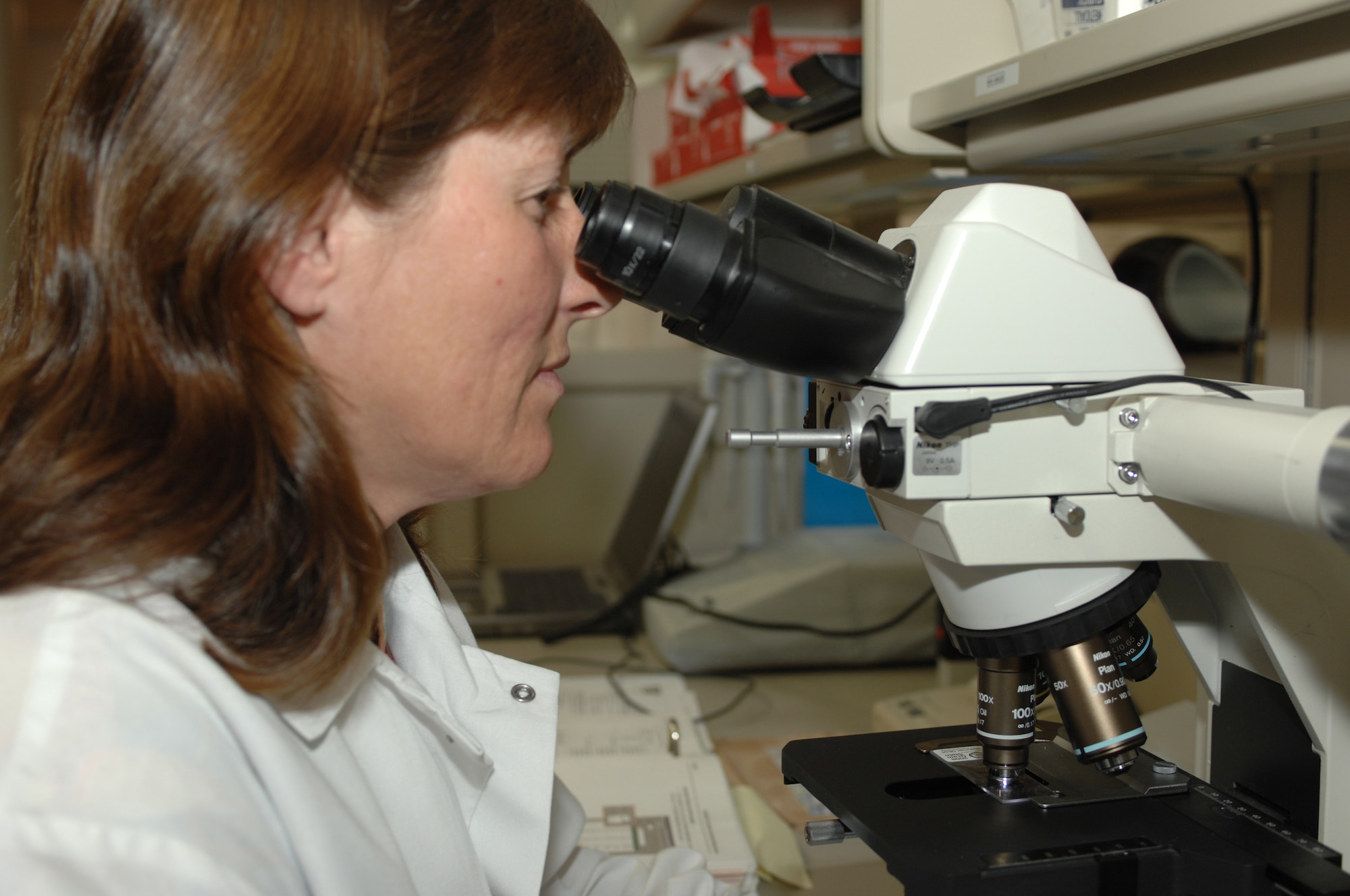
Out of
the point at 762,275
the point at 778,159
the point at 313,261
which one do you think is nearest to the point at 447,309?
the point at 313,261

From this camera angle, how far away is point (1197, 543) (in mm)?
607

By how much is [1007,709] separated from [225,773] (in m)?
0.46

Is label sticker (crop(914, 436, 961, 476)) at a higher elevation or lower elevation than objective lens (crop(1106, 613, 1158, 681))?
higher

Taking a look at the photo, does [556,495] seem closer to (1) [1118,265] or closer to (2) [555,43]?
(1) [1118,265]

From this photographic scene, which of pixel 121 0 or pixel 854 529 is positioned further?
pixel 854 529

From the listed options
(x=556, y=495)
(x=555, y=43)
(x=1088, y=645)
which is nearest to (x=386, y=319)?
(x=555, y=43)

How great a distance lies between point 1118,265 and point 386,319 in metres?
1.07

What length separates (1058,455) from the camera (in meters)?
0.59

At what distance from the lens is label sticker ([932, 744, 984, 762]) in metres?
0.71

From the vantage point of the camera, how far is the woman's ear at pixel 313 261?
1.94 feet

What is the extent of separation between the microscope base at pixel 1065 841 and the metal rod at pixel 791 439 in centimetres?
24

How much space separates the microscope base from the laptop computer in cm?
107

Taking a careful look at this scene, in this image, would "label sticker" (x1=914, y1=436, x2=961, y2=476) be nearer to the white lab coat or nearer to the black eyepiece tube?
the black eyepiece tube

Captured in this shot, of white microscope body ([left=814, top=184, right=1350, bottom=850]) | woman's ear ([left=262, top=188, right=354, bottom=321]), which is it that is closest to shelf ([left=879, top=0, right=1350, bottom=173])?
white microscope body ([left=814, top=184, right=1350, bottom=850])
